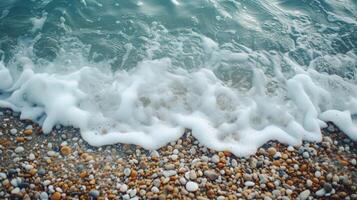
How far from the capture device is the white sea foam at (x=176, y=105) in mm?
3975

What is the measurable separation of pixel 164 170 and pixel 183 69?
185 centimetres

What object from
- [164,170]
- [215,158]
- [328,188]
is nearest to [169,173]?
[164,170]

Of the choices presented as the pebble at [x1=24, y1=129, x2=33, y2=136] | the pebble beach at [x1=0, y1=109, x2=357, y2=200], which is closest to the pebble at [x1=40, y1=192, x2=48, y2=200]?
the pebble beach at [x1=0, y1=109, x2=357, y2=200]

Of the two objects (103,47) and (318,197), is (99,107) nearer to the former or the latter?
(103,47)

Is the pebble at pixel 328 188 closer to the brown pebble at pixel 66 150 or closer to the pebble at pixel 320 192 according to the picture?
the pebble at pixel 320 192

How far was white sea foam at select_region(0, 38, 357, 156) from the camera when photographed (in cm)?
397

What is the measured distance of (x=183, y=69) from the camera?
4.88 metres

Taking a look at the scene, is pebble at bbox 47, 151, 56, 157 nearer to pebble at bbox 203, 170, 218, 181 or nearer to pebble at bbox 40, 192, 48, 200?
pebble at bbox 40, 192, 48, 200

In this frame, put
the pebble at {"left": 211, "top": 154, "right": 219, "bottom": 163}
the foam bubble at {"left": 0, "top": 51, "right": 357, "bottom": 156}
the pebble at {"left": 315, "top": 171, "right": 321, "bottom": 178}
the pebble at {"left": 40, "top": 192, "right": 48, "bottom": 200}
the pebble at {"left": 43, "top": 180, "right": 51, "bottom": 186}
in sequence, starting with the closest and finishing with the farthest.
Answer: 1. the pebble at {"left": 40, "top": 192, "right": 48, "bottom": 200}
2. the pebble at {"left": 43, "top": 180, "right": 51, "bottom": 186}
3. the pebble at {"left": 315, "top": 171, "right": 321, "bottom": 178}
4. the pebble at {"left": 211, "top": 154, "right": 219, "bottom": 163}
5. the foam bubble at {"left": 0, "top": 51, "right": 357, "bottom": 156}

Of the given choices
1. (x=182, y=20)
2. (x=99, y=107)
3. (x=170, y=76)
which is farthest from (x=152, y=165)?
(x=182, y=20)

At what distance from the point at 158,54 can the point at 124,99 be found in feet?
3.84

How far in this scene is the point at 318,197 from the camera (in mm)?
3371

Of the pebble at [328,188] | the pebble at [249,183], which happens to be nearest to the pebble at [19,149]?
the pebble at [249,183]

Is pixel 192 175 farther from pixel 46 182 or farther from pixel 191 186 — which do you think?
pixel 46 182
